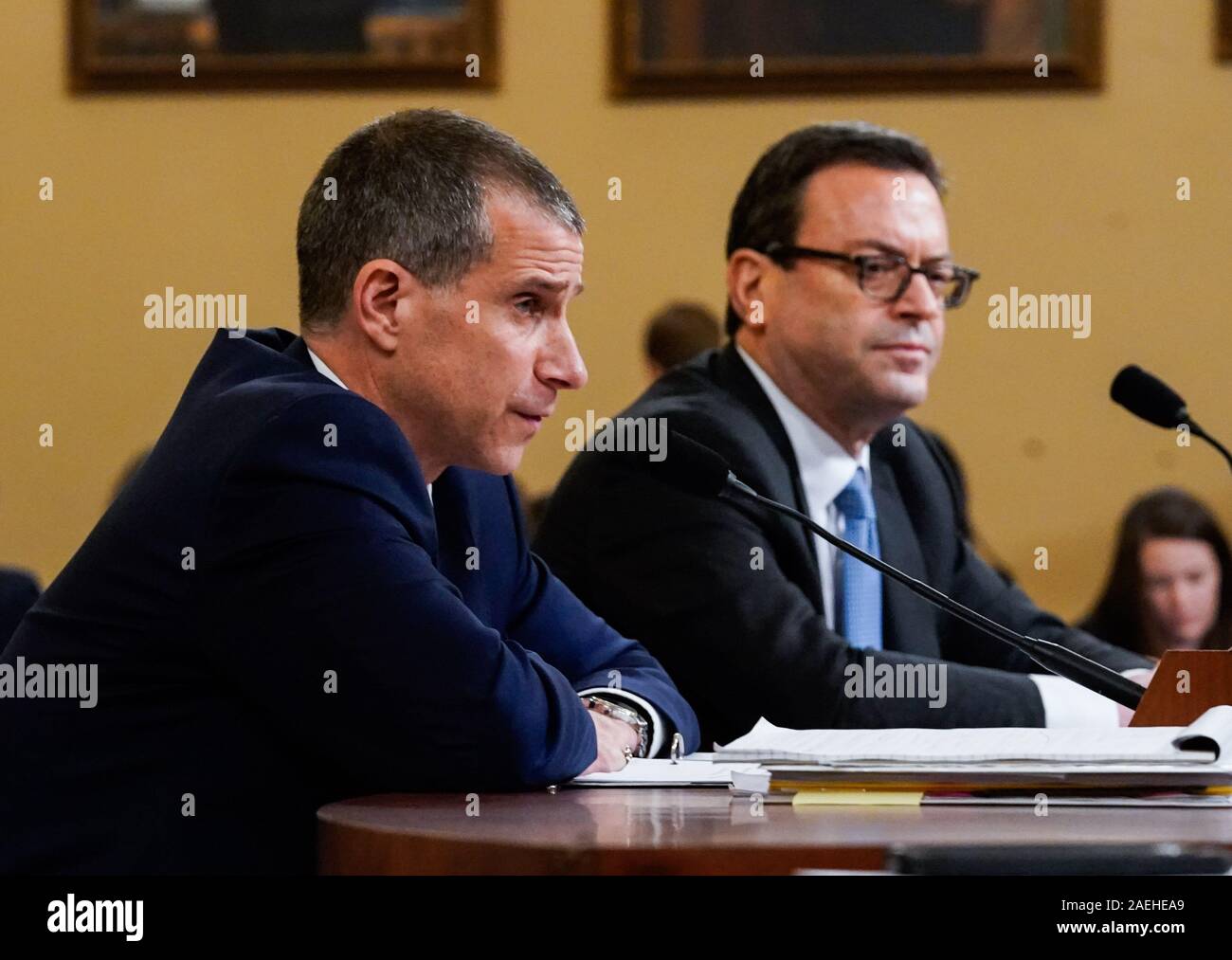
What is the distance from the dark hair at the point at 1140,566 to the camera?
413 cm

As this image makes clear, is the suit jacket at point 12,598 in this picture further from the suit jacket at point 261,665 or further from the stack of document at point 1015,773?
the stack of document at point 1015,773

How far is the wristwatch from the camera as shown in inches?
71.3

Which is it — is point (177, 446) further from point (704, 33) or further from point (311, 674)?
point (704, 33)

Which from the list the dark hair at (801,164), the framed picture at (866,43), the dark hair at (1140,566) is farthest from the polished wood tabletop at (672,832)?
the framed picture at (866,43)

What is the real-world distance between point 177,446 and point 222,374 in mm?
127

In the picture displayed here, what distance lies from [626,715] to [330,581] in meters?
0.47

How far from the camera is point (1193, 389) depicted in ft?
16.6

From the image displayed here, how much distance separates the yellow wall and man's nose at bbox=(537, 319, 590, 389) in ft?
10.8

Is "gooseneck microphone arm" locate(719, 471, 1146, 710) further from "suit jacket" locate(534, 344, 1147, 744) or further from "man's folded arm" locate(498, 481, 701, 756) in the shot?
"suit jacket" locate(534, 344, 1147, 744)

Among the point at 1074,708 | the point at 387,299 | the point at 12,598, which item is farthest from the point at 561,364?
the point at 12,598

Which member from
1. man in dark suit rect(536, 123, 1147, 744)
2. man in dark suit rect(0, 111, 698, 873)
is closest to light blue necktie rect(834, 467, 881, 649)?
man in dark suit rect(536, 123, 1147, 744)

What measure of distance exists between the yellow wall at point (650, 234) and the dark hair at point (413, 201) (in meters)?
3.28

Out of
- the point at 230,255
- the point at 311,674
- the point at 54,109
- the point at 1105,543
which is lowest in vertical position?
the point at 1105,543
